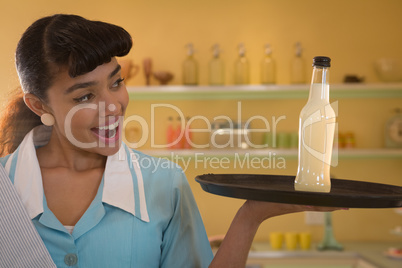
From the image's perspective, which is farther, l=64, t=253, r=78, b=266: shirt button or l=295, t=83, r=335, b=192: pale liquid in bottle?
l=64, t=253, r=78, b=266: shirt button

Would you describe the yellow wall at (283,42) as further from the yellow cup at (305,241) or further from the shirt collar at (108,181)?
the shirt collar at (108,181)

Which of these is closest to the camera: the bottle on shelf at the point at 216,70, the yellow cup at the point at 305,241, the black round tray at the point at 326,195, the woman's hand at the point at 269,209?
the black round tray at the point at 326,195

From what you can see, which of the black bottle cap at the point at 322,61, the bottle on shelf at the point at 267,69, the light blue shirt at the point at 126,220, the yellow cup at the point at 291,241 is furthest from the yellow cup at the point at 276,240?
the black bottle cap at the point at 322,61

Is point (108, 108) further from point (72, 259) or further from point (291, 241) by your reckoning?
point (291, 241)

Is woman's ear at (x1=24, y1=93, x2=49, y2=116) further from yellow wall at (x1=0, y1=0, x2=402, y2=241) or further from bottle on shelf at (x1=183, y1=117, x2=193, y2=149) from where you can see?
yellow wall at (x1=0, y1=0, x2=402, y2=241)

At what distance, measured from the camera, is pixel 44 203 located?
50.6 inches

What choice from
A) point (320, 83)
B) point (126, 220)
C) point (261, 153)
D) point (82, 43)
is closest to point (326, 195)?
point (320, 83)

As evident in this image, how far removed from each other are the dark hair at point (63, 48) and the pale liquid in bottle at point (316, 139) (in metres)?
0.50

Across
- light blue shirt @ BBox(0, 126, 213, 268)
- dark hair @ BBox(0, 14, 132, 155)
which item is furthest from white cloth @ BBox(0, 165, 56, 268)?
dark hair @ BBox(0, 14, 132, 155)

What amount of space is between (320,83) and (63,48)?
2.05ft

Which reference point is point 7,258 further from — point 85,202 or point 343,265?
point 343,265

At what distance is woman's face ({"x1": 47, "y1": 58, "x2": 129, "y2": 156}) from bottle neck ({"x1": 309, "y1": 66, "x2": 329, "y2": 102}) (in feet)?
1.61

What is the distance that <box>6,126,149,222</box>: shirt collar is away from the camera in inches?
50.4

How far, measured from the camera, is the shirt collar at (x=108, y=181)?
4.20 ft
